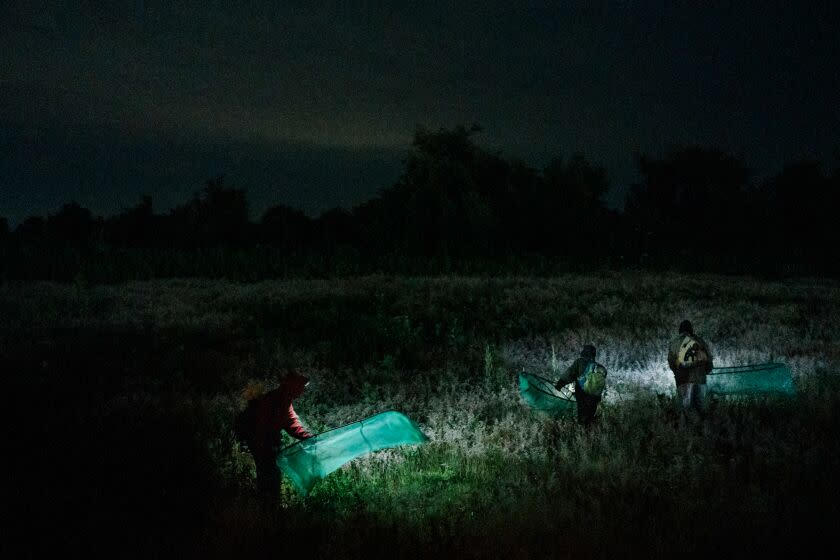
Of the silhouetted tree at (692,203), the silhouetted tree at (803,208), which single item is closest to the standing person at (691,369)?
the silhouetted tree at (692,203)

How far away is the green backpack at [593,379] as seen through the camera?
23.7 ft

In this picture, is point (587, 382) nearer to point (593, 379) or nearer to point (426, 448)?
point (593, 379)

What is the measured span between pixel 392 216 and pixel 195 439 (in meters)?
43.7

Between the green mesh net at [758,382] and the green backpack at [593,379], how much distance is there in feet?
6.89

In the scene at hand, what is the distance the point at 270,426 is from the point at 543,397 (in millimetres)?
4103

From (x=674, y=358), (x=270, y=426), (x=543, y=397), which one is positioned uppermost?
(x=674, y=358)

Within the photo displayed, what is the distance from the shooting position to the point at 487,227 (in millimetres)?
47562

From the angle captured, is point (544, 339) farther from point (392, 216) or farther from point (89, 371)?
point (392, 216)

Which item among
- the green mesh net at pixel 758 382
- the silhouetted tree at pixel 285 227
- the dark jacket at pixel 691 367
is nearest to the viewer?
the dark jacket at pixel 691 367

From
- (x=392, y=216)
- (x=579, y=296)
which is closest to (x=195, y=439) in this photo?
(x=579, y=296)

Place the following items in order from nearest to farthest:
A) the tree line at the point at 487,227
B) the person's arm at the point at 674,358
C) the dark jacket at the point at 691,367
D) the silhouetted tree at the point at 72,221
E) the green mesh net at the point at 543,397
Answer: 1. the dark jacket at the point at 691,367
2. the person's arm at the point at 674,358
3. the green mesh net at the point at 543,397
4. the tree line at the point at 487,227
5. the silhouetted tree at the point at 72,221

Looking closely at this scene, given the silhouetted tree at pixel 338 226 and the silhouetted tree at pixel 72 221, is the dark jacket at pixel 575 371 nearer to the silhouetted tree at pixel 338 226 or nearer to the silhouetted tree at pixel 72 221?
the silhouetted tree at pixel 338 226

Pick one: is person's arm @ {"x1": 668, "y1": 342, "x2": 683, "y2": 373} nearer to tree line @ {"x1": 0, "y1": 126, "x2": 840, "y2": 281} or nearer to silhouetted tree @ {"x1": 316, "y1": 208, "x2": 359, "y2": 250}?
tree line @ {"x1": 0, "y1": 126, "x2": 840, "y2": 281}

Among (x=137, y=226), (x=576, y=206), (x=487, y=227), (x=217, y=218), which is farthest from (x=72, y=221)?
(x=576, y=206)
